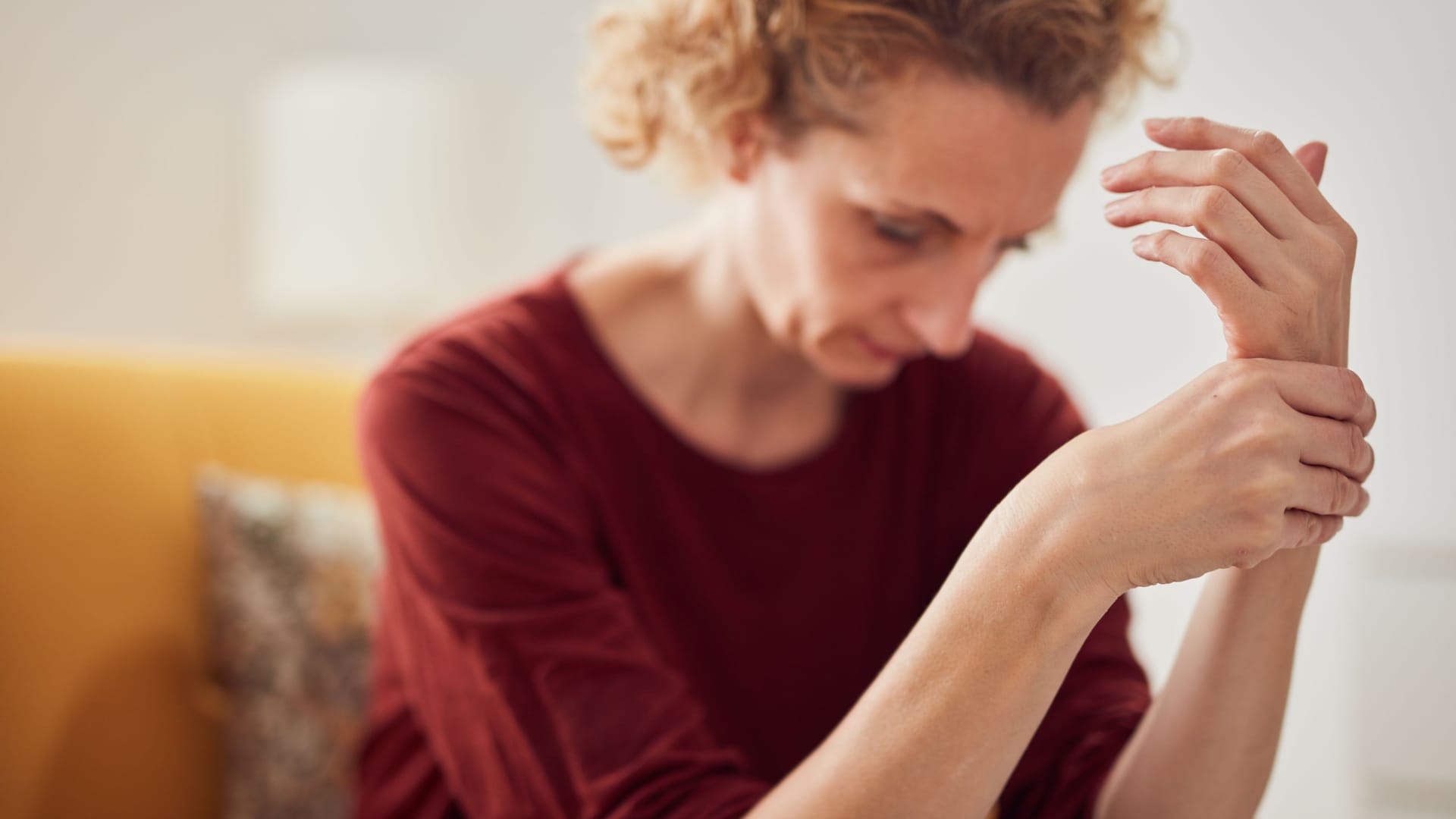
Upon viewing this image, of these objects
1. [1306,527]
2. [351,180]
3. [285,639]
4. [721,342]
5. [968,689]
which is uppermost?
[351,180]

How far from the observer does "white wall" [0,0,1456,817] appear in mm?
979

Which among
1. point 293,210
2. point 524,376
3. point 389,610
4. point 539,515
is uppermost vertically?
point 293,210

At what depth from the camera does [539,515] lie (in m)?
0.89

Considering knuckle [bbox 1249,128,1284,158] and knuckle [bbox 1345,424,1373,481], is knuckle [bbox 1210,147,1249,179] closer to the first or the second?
knuckle [bbox 1249,128,1284,158]

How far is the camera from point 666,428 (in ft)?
3.40

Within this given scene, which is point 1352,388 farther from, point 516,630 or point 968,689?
point 516,630

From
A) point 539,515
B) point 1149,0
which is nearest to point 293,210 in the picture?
point 539,515

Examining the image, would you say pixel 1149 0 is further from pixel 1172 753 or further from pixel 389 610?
pixel 389 610

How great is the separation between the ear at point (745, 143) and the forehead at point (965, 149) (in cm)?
11

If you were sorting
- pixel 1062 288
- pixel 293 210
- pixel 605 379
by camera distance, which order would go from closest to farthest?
pixel 605 379
pixel 1062 288
pixel 293 210

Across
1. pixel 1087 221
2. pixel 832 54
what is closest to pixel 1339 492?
pixel 832 54

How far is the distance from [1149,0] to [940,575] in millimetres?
453

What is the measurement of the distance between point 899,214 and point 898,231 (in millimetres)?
27

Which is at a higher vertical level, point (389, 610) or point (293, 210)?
point (293, 210)
